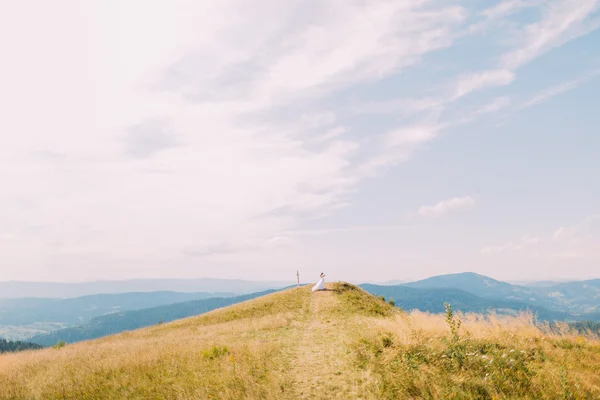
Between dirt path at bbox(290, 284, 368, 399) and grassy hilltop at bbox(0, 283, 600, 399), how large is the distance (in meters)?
0.04

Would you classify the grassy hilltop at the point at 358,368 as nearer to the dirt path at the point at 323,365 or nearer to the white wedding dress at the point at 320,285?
the dirt path at the point at 323,365

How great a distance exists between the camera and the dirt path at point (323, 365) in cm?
998

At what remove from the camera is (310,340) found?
18000 millimetres

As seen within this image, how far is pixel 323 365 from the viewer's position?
1249 centimetres

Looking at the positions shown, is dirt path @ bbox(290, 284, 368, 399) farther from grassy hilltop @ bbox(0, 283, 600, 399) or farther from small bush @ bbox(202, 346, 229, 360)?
small bush @ bbox(202, 346, 229, 360)

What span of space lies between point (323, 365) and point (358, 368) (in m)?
1.47

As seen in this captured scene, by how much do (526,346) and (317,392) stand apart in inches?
293

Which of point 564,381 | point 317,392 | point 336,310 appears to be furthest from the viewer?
point 336,310

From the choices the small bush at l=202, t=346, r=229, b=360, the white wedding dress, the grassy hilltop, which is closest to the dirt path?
the grassy hilltop

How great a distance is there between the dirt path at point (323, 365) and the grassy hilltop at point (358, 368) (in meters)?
0.04

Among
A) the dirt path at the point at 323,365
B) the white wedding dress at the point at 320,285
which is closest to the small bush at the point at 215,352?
the dirt path at the point at 323,365

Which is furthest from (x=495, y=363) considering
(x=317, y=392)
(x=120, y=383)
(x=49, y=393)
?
(x=49, y=393)

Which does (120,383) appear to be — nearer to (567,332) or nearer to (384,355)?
(384,355)

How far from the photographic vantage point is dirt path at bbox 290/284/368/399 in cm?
998
